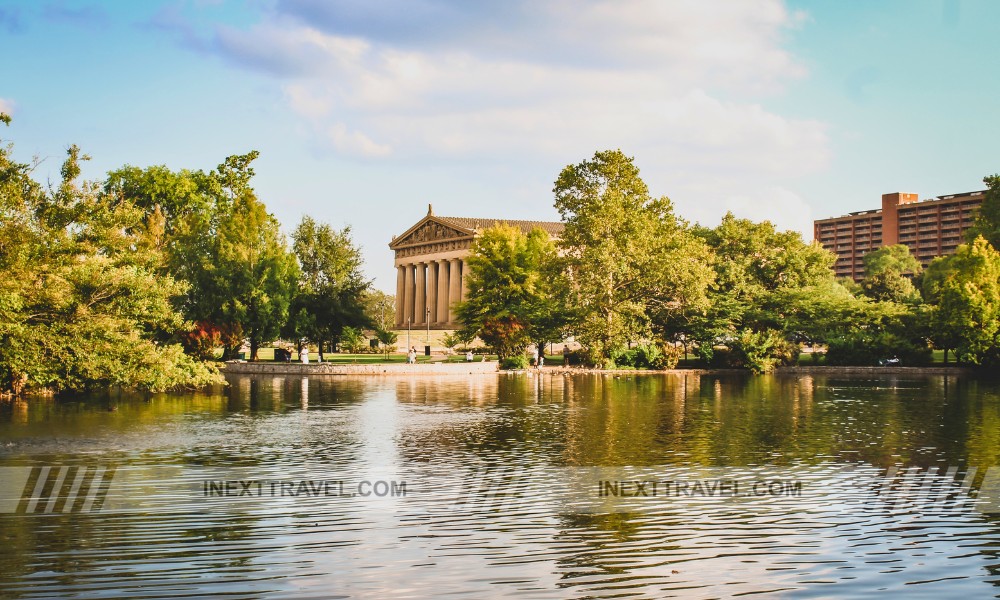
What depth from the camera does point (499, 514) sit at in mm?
14391

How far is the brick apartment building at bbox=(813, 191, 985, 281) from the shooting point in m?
168

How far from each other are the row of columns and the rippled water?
85916 millimetres

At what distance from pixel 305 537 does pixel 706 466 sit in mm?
9582

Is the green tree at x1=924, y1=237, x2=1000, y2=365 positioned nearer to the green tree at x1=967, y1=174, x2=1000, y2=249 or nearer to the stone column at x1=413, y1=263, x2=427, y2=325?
the green tree at x1=967, y1=174, x2=1000, y2=249

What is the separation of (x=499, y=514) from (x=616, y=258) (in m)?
Answer: 50.3

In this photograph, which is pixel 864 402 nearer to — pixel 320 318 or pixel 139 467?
pixel 139 467

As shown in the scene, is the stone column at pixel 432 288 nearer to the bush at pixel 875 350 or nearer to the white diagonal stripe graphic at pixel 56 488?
the bush at pixel 875 350

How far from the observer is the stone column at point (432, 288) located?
122188mm

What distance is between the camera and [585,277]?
63.2 m

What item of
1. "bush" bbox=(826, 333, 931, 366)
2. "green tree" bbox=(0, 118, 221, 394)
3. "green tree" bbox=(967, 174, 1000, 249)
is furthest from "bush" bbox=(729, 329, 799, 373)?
"green tree" bbox=(0, 118, 221, 394)

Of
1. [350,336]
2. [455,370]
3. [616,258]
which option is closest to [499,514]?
[455,370]

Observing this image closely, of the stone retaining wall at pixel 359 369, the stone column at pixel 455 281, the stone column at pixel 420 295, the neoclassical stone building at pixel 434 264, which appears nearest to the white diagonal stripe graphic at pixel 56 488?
the stone retaining wall at pixel 359 369

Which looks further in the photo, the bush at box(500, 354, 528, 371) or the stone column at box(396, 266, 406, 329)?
the stone column at box(396, 266, 406, 329)

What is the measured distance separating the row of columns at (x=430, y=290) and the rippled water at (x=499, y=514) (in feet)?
282
